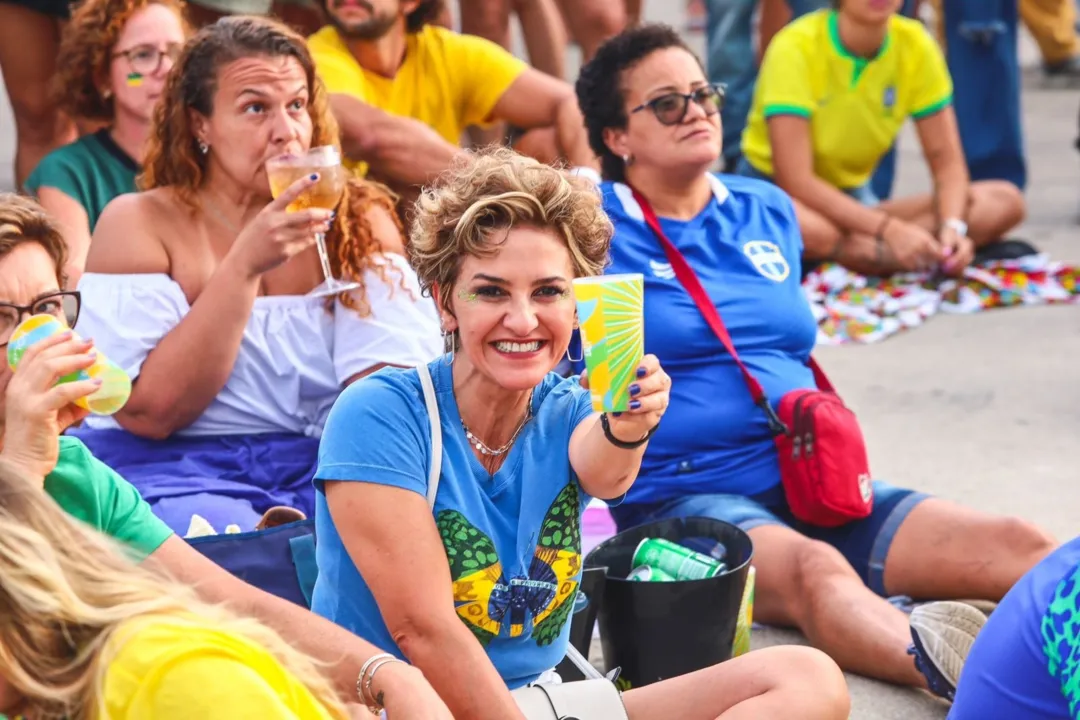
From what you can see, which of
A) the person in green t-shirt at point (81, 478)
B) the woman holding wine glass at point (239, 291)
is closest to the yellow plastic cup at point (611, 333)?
the person in green t-shirt at point (81, 478)

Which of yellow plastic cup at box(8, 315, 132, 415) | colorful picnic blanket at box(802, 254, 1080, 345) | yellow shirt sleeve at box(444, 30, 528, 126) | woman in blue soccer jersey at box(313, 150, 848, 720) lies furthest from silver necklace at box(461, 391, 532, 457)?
colorful picnic blanket at box(802, 254, 1080, 345)

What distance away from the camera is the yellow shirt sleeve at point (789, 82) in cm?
609

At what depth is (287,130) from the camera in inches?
140

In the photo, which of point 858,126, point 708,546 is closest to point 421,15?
point 858,126

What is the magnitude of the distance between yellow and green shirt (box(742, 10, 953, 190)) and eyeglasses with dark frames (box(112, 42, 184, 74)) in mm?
2666

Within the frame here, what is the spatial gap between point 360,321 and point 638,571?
87cm

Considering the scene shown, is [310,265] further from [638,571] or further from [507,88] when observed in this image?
[507,88]

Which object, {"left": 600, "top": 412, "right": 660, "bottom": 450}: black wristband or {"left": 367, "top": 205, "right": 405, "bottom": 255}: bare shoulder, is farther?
{"left": 367, "top": 205, "right": 405, "bottom": 255}: bare shoulder

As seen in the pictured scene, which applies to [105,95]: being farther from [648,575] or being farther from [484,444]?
[484,444]

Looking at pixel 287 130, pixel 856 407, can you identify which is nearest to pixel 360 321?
pixel 287 130

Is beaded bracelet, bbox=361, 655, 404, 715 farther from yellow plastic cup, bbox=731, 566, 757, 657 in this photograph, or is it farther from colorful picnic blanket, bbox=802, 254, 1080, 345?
colorful picnic blanket, bbox=802, 254, 1080, 345

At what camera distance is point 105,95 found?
4434 millimetres

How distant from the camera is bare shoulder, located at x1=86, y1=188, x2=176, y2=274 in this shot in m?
3.48

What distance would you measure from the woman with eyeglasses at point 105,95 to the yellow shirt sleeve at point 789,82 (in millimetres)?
2560
